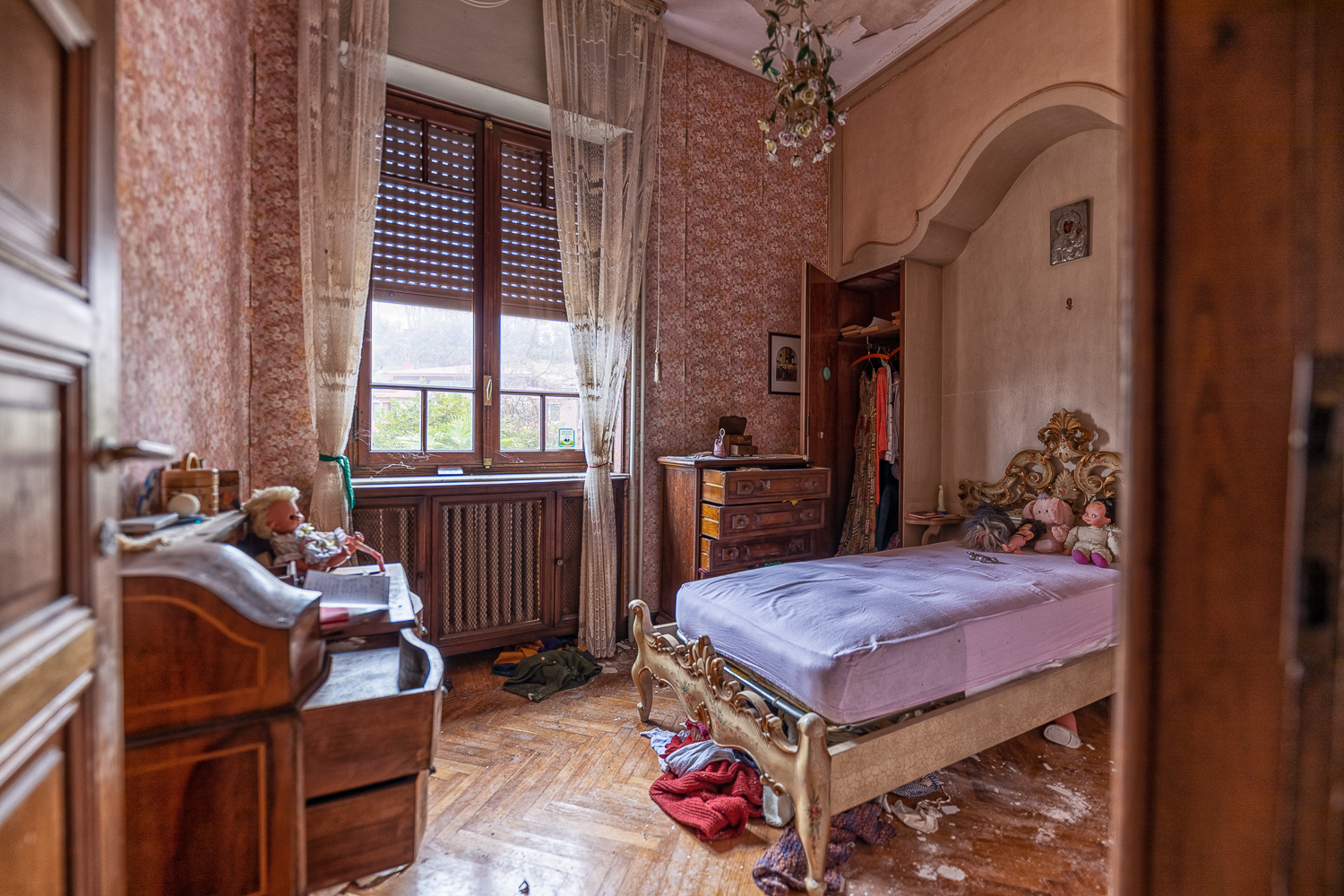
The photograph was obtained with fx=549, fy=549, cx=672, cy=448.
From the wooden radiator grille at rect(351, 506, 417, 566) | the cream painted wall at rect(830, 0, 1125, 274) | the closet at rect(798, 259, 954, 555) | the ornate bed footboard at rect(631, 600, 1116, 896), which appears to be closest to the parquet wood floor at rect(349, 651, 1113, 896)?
the ornate bed footboard at rect(631, 600, 1116, 896)

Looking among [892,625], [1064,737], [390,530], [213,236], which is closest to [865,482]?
[1064,737]

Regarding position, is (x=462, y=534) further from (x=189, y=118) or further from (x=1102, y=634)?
(x=1102, y=634)

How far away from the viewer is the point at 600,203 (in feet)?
11.5

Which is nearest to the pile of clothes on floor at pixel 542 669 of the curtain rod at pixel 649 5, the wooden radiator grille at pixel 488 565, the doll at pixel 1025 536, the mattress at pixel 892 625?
the wooden radiator grille at pixel 488 565

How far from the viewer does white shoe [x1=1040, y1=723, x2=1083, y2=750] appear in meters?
2.43

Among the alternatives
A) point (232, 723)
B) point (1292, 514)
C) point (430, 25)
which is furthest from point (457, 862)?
point (430, 25)

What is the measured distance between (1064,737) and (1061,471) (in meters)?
1.78

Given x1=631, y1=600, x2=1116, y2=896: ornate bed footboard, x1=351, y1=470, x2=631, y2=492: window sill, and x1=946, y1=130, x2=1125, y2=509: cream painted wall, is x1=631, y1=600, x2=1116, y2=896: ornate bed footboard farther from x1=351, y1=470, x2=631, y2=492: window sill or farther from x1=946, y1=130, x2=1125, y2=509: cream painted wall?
x1=946, y1=130, x2=1125, y2=509: cream painted wall

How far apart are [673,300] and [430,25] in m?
2.08

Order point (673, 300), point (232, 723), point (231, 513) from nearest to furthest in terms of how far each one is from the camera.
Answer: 1. point (232, 723)
2. point (231, 513)
3. point (673, 300)

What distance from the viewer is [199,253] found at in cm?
191

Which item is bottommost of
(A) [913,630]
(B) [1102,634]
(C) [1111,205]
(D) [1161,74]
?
(B) [1102,634]

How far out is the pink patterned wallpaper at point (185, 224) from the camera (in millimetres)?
1342

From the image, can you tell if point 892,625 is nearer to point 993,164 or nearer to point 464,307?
point 464,307
